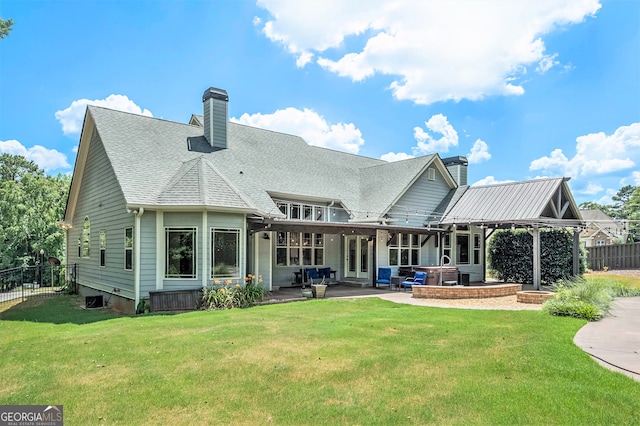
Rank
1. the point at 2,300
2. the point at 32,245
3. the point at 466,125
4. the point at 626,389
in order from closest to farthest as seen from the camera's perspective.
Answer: the point at 626,389 → the point at 2,300 → the point at 466,125 → the point at 32,245

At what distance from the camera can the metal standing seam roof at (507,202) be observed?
56.1 feet

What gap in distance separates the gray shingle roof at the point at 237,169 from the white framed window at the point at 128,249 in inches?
60.9

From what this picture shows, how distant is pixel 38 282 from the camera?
2312 cm

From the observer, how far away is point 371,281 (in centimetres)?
1819

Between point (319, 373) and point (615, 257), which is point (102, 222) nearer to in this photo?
point (319, 373)

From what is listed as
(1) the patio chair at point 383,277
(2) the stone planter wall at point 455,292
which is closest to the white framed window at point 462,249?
(1) the patio chair at point 383,277

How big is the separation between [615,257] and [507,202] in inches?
515

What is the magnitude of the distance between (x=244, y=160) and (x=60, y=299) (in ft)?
29.6

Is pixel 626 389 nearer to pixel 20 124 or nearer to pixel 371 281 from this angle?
pixel 371 281

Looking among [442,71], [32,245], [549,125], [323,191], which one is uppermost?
[442,71]

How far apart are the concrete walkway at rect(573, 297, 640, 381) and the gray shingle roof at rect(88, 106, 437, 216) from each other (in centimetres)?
910

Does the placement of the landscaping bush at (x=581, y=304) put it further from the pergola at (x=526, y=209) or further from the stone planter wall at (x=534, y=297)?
the pergola at (x=526, y=209)

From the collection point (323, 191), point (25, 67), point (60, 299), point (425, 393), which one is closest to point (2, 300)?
point (60, 299)

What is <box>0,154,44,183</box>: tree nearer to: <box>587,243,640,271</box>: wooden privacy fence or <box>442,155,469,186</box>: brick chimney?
<box>442,155,469,186</box>: brick chimney
